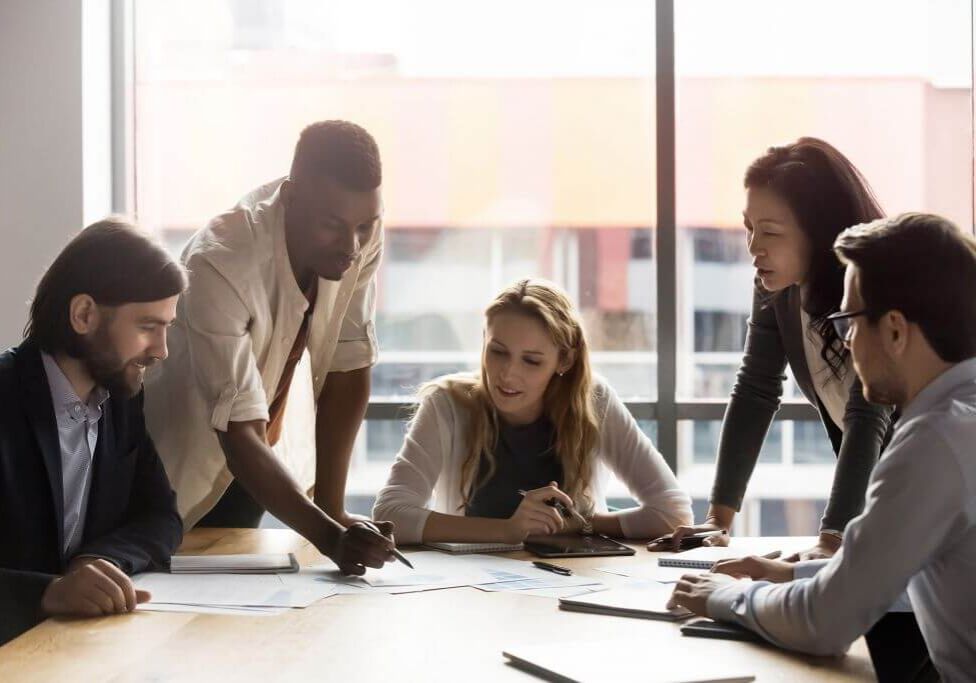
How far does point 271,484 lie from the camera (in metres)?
2.06

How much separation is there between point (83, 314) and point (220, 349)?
29cm

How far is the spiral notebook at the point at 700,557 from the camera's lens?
84.1 inches

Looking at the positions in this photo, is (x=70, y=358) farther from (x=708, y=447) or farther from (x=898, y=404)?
(x=708, y=447)

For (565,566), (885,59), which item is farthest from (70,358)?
(885,59)

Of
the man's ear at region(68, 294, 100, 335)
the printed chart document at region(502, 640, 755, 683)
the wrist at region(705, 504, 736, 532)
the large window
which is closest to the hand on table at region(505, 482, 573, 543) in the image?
the wrist at region(705, 504, 736, 532)

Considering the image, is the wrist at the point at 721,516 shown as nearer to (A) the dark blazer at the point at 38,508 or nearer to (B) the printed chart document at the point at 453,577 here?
(B) the printed chart document at the point at 453,577

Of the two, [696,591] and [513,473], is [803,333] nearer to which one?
[513,473]

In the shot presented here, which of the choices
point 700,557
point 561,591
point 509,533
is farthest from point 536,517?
point 561,591

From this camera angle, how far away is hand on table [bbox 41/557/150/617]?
1.69 m

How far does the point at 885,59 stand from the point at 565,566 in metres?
2.56

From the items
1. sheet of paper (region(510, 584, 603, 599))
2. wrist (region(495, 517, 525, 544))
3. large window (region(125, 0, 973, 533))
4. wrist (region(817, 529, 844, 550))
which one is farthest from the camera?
large window (region(125, 0, 973, 533))

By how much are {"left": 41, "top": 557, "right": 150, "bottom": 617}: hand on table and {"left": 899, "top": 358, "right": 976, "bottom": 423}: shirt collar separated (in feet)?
3.74

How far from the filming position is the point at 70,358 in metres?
1.97

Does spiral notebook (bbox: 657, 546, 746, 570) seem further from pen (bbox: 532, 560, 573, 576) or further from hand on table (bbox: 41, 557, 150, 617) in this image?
hand on table (bbox: 41, 557, 150, 617)
